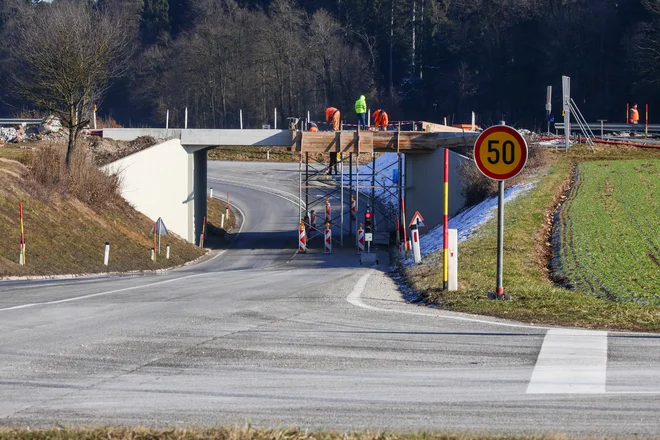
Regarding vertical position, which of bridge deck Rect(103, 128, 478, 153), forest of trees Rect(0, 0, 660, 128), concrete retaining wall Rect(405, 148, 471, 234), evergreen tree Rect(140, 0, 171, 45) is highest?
evergreen tree Rect(140, 0, 171, 45)

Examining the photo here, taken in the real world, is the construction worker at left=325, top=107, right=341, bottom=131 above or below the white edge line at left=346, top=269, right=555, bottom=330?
above

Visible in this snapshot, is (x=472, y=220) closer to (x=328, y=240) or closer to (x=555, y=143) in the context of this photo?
(x=328, y=240)

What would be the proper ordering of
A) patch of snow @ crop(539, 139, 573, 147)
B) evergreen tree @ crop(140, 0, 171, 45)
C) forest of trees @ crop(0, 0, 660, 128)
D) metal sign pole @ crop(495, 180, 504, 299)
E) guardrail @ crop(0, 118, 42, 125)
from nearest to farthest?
metal sign pole @ crop(495, 180, 504, 299), patch of snow @ crop(539, 139, 573, 147), guardrail @ crop(0, 118, 42, 125), forest of trees @ crop(0, 0, 660, 128), evergreen tree @ crop(140, 0, 171, 45)

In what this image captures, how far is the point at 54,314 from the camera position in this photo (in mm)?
11883

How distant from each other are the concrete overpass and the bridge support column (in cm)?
5

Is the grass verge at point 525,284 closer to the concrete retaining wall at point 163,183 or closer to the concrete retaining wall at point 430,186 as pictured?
the concrete retaining wall at point 430,186

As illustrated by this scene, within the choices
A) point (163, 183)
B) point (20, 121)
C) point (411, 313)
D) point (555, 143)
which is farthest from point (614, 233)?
point (20, 121)

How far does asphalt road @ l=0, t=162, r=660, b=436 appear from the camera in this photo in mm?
6504

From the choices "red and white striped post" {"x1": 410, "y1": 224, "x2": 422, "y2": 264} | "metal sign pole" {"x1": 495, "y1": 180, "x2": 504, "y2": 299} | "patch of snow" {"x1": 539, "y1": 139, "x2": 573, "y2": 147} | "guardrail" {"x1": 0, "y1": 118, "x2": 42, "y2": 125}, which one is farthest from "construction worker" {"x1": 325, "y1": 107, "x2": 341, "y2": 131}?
"metal sign pole" {"x1": 495, "y1": 180, "x2": 504, "y2": 299}

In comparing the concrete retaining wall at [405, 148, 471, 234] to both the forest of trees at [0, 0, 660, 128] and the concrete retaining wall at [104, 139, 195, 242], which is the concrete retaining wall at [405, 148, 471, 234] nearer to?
the concrete retaining wall at [104, 139, 195, 242]

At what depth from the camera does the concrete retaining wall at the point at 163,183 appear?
1460 inches

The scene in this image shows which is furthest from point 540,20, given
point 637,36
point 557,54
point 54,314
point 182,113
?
point 54,314

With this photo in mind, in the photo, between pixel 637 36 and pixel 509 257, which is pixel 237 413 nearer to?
pixel 509 257

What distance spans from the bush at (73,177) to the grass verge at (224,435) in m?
27.2
